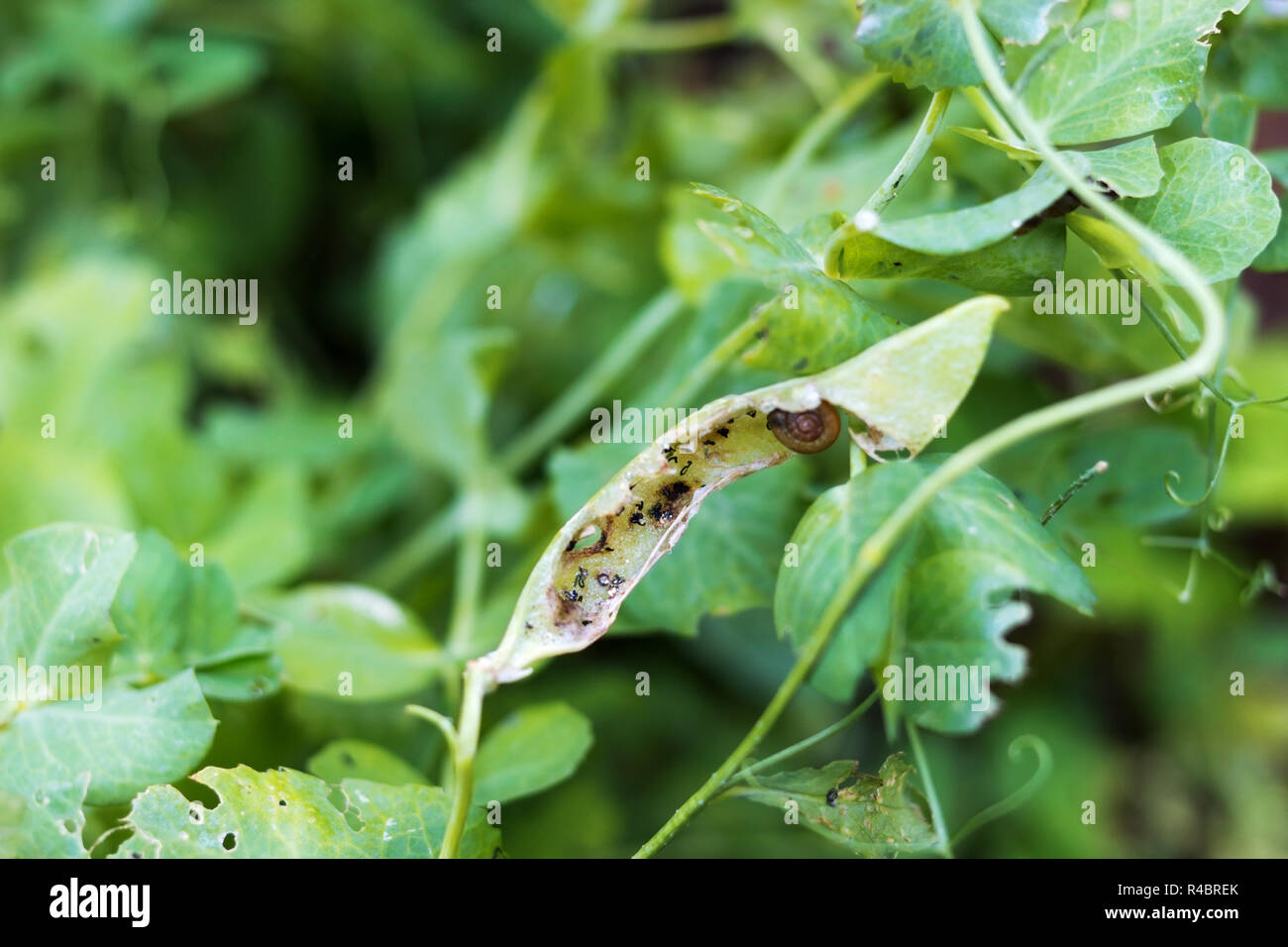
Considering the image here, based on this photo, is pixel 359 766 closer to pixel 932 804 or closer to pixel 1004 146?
pixel 932 804

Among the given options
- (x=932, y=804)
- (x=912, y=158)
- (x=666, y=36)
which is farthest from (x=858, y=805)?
(x=666, y=36)

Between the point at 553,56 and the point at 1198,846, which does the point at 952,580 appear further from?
the point at 1198,846

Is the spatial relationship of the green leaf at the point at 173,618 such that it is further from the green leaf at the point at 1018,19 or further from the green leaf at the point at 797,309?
the green leaf at the point at 1018,19

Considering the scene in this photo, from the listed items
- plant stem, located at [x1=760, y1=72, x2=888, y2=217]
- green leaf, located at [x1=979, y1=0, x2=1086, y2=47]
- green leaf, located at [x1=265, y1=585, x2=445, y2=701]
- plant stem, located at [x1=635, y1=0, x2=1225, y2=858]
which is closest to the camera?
plant stem, located at [x1=635, y1=0, x2=1225, y2=858]

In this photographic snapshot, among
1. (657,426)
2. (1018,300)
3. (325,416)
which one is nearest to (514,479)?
(325,416)
